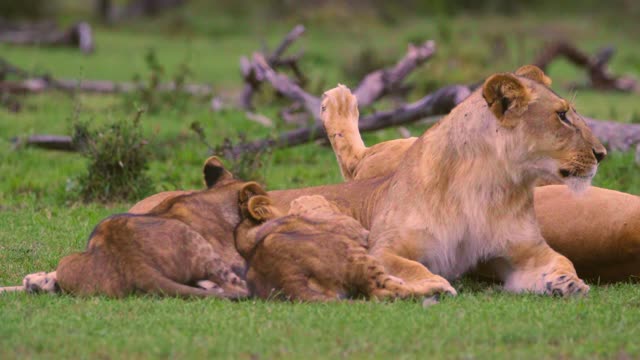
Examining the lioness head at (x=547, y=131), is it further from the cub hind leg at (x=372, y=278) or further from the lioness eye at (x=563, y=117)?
the cub hind leg at (x=372, y=278)

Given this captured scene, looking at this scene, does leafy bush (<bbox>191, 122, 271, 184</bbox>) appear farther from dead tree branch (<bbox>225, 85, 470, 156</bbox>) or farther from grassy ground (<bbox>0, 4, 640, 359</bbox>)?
grassy ground (<bbox>0, 4, 640, 359</bbox>)

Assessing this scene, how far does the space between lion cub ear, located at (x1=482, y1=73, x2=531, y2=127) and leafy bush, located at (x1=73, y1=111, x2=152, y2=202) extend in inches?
144

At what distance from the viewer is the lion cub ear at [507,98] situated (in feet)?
18.2

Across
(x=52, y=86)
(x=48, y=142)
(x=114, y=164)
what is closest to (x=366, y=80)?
(x=48, y=142)

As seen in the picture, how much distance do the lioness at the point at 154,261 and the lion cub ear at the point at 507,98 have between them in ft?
4.25

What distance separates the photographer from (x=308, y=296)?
530cm

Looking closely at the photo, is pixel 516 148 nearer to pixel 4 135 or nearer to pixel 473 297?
pixel 473 297

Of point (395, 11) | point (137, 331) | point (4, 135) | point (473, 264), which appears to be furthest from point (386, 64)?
point (395, 11)

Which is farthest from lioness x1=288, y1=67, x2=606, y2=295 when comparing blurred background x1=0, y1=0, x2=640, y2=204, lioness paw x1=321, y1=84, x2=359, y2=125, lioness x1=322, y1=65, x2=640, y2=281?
blurred background x1=0, y1=0, x2=640, y2=204

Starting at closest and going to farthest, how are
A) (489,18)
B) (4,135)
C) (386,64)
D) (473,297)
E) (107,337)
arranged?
(107,337)
(473,297)
(4,135)
(386,64)
(489,18)

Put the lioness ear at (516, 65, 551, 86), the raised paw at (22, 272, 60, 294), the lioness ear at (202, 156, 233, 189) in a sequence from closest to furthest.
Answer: the raised paw at (22, 272, 60, 294), the lioness ear at (516, 65, 551, 86), the lioness ear at (202, 156, 233, 189)

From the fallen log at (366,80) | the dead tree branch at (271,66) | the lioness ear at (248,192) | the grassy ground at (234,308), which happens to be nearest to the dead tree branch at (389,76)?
the fallen log at (366,80)

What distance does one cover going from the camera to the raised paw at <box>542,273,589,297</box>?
549 centimetres

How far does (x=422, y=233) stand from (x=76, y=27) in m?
18.9
